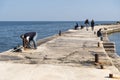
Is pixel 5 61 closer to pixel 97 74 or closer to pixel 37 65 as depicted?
pixel 37 65

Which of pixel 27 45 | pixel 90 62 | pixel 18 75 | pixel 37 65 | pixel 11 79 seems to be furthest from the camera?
pixel 27 45

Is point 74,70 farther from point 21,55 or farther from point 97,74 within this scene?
point 21,55

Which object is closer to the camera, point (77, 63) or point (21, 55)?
point (77, 63)

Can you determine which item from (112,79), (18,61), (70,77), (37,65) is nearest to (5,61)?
(18,61)

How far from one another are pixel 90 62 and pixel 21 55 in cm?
349

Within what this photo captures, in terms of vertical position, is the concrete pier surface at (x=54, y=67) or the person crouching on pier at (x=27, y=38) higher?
the person crouching on pier at (x=27, y=38)

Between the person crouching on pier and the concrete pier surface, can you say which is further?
the person crouching on pier

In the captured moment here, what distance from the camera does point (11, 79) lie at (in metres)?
9.22

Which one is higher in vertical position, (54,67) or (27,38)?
(27,38)

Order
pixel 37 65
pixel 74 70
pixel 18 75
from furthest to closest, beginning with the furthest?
pixel 37 65 → pixel 74 70 → pixel 18 75

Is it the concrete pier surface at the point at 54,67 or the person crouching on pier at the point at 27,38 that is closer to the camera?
the concrete pier surface at the point at 54,67

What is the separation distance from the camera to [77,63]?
1230cm

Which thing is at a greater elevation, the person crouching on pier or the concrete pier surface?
the person crouching on pier

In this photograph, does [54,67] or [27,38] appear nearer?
[54,67]
